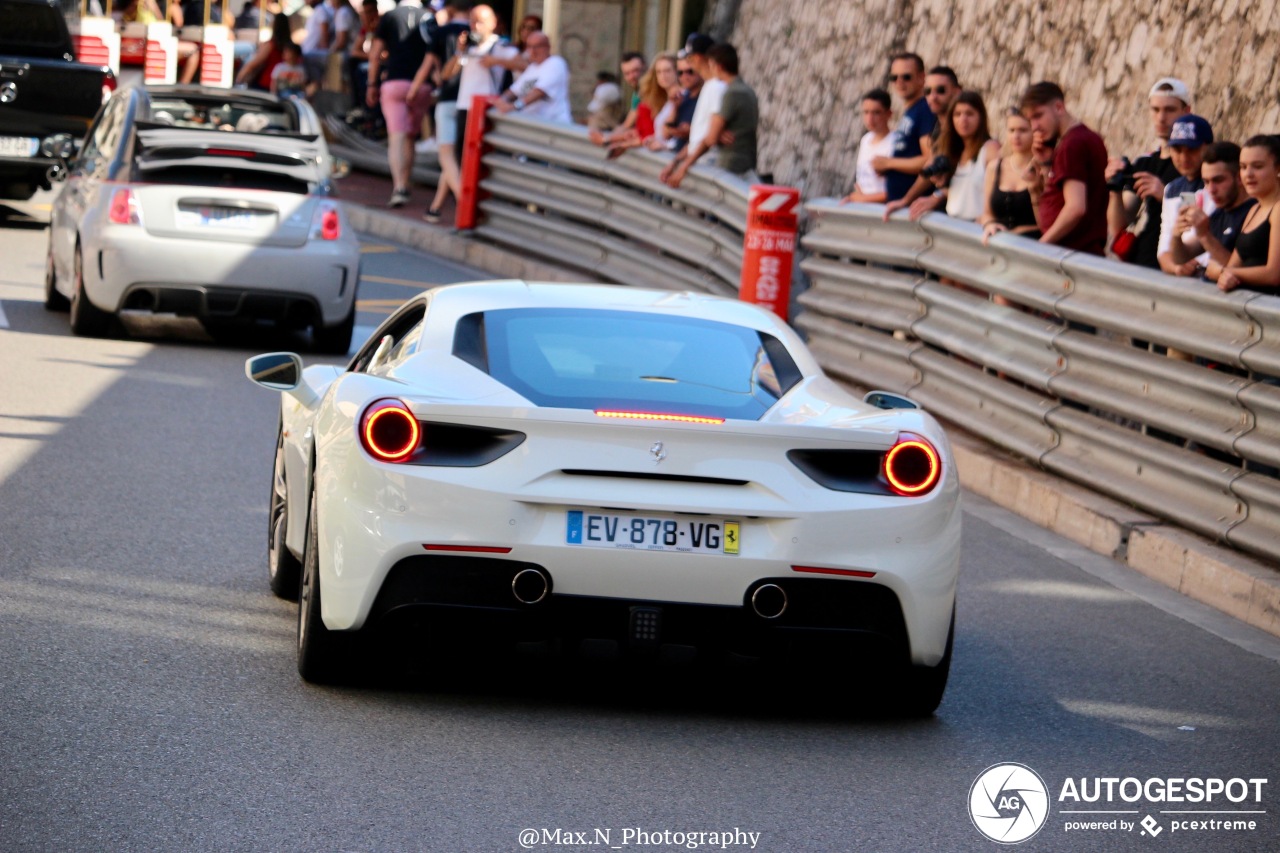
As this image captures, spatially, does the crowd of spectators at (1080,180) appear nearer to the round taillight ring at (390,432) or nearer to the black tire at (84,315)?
the round taillight ring at (390,432)

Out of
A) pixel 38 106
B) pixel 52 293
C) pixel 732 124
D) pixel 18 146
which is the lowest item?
pixel 52 293

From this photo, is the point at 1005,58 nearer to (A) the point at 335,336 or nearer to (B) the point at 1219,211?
(A) the point at 335,336

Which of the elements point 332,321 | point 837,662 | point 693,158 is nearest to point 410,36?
point 693,158

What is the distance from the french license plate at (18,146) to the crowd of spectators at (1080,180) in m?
9.95

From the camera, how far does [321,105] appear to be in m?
30.4

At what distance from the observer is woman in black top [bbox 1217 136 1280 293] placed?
8.80 m

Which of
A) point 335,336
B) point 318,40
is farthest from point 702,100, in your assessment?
point 318,40

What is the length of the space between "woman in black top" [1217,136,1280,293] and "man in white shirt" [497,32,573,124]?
12.5 metres

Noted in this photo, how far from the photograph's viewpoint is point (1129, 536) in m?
9.20

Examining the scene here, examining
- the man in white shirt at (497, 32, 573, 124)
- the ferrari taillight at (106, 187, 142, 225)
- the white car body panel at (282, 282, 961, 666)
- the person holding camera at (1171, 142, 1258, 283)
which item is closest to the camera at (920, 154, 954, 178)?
the person holding camera at (1171, 142, 1258, 283)

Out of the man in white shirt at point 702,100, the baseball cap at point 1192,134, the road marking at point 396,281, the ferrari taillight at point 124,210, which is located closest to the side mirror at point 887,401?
the baseball cap at point 1192,134

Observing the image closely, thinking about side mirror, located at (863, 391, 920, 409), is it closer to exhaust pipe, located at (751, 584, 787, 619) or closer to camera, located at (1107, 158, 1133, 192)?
exhaust pipe, located at (751, 584, 787, 619)

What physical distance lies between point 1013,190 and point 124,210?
18.9ft

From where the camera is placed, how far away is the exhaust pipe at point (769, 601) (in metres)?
5.54
